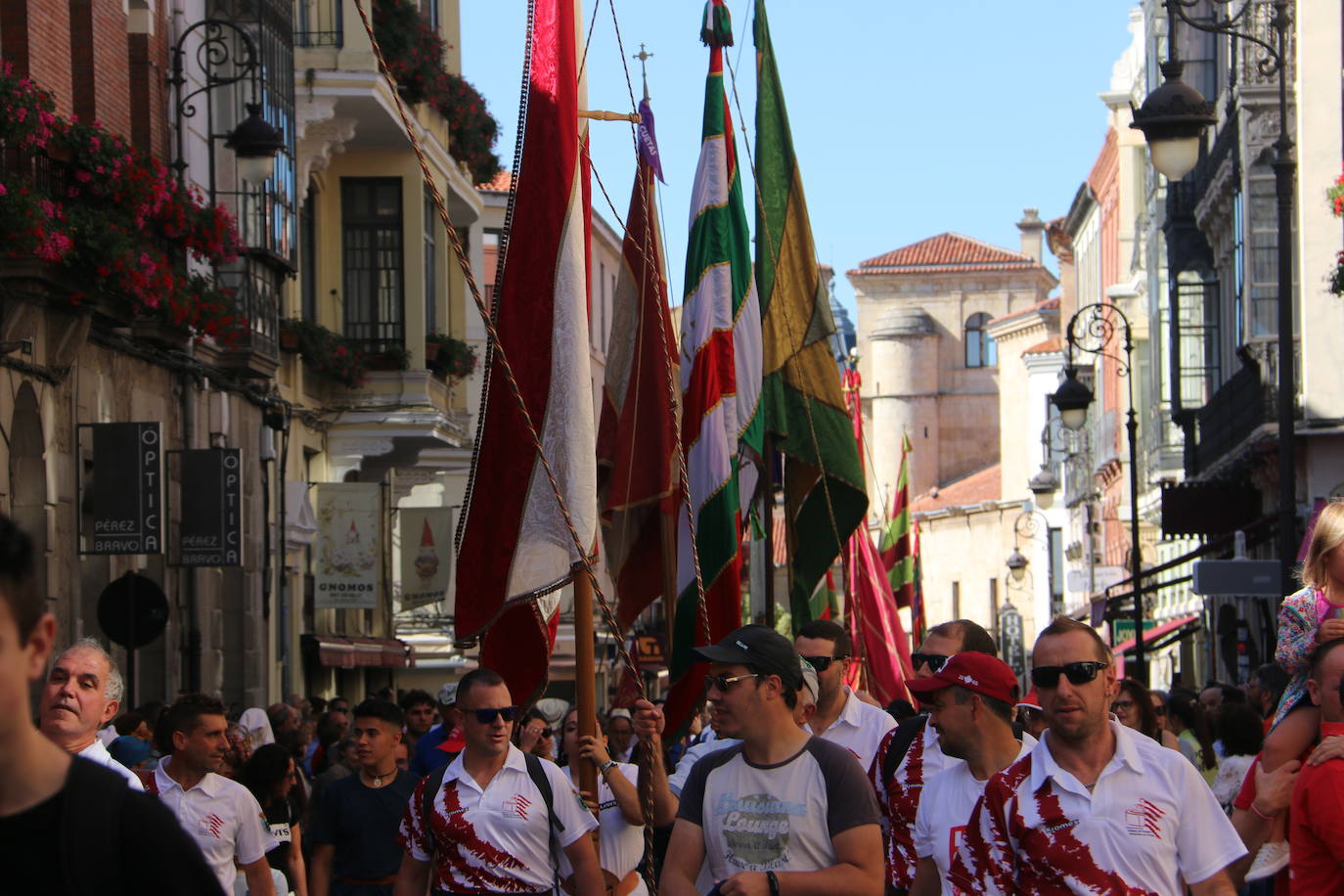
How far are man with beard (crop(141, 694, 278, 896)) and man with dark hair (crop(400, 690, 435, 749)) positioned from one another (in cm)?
609

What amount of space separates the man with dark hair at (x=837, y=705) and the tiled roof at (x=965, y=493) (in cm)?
9385

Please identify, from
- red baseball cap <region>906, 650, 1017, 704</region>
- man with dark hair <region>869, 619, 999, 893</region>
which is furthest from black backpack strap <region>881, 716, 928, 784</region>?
red baseball cap <region>906, 650, 1017, 704</region>

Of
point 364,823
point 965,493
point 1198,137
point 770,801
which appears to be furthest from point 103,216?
point 965,493

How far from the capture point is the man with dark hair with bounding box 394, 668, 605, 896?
813 cm

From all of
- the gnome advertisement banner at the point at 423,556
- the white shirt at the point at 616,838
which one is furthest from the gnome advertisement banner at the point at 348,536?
the white shirt at the point at 616,838

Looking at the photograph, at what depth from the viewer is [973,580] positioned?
101 meters

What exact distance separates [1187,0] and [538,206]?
923 cm

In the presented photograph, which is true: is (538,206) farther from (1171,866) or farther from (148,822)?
(148,822)

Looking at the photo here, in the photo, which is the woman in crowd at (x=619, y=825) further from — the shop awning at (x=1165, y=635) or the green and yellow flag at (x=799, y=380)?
the shop awning at (x=1165, y=635)

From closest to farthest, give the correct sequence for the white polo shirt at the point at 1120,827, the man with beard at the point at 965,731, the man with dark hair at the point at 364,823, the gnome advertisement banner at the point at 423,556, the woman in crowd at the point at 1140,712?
the white polo shirt at the point at 1120,827 → the man with beard at the point at 965,731 → the man with dark hair at the point at 364,823 → the woman in crowd at the point at 1140,712 → the gnome advertisement banner at the point at 423,556

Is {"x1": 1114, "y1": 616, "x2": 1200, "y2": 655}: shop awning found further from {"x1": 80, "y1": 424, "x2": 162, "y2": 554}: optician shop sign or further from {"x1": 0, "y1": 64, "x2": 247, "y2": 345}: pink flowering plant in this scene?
{"x1": 80, "y1": 424, "x2": 162, "y2": 554}: optician shop sign

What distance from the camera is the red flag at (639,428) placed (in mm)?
13148

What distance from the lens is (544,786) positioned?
8.29 meters

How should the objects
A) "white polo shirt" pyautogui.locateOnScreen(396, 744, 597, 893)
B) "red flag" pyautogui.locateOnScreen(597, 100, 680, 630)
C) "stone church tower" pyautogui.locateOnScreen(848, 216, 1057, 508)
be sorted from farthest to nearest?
"stone church tower" pyautogui.locateOnScreen(848, 216, 1057, 508)
"red flag" pyautogui.locateOnScreen(597, 100, 680, 630)
"white polo shirt" pyautogui.locateOnScreen(396, 744, 597, 893)
